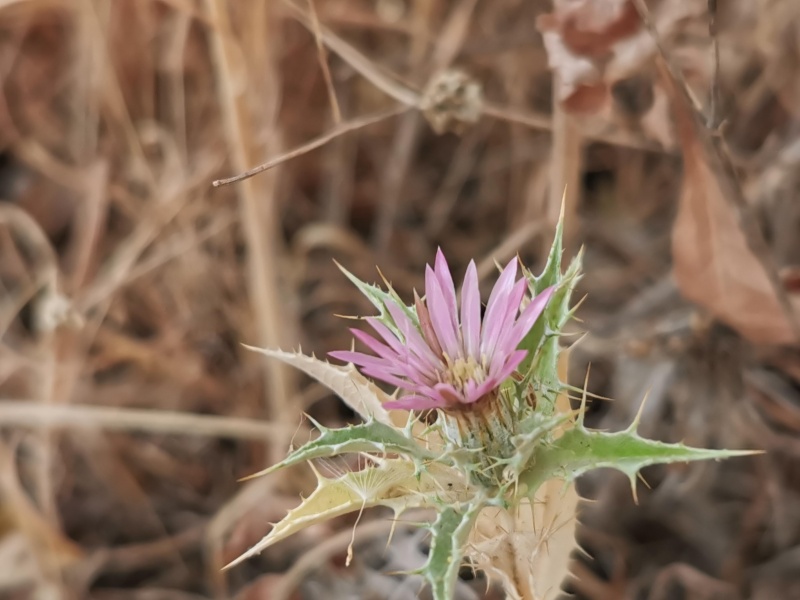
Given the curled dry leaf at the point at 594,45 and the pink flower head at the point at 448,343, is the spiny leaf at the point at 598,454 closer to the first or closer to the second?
the pink flower head at the point at 448,343

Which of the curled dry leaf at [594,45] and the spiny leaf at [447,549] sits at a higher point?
the curled dry leaf at [594,45]

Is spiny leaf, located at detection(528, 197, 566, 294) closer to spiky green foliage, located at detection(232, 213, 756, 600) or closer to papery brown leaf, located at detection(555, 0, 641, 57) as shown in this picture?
spiky green foliage, located at detection(232, 213, 756, 600)

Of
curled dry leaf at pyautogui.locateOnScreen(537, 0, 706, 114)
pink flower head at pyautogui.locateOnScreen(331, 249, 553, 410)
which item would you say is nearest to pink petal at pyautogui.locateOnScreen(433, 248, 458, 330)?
pink flower head at pyautogui.locateOnScreen(331, 249, 553, 410)

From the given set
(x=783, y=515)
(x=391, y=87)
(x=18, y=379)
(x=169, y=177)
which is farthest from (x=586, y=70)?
(x=18, y=379)

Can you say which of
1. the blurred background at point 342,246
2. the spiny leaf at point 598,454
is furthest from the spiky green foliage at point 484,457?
the blurred background at point 342,246

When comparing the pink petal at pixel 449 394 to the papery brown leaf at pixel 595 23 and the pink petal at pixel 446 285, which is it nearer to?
the pink petal at pixel 446 285

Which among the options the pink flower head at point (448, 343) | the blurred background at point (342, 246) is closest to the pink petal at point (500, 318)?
the pink flower head at point (448, 343)

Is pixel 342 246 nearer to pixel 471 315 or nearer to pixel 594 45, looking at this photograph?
pixel 594 45

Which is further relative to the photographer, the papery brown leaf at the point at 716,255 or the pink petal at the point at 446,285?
the papery brown leaf at the point at 716,255

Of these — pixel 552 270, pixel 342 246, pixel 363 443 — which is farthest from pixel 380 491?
pixel 342 246

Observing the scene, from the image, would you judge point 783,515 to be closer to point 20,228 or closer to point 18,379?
point 18,379
